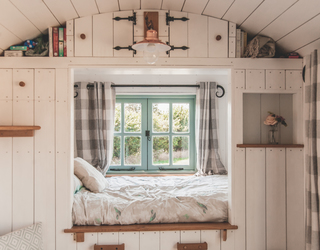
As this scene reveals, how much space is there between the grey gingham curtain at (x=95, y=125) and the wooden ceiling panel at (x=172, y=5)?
1.40 meters

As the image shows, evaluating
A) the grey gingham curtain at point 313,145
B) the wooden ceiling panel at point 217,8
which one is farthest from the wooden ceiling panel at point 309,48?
the wooden ceiling panel at point 217,8

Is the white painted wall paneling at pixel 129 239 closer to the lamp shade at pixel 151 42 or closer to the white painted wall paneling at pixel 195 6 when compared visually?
the lamp shade at pixel 151 42

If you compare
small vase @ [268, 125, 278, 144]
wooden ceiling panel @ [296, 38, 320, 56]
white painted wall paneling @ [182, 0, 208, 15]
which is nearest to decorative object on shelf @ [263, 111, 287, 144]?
small vase @ [268, 125, 278, 144]

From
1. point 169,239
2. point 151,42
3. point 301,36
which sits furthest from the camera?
point 169,239

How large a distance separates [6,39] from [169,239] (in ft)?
6.75

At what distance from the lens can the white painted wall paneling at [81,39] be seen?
191cm

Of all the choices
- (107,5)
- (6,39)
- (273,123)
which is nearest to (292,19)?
(273,123)

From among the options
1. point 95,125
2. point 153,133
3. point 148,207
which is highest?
point 95,125

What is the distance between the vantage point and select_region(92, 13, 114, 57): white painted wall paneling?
1.91m

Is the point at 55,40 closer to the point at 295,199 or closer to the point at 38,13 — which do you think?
the point at 38,13

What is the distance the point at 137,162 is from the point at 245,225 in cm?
173

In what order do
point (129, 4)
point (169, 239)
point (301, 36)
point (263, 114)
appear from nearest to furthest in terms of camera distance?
point (301, 36) < point (129, 4) < point (169, 239) < point (263, 114)

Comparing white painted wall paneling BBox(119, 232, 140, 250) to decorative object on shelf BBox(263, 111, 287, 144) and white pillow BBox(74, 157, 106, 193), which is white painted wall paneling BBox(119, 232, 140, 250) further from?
decorative object on shelf BBox(263, 111, 287, 144)

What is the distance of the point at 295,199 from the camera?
1.96 metres
